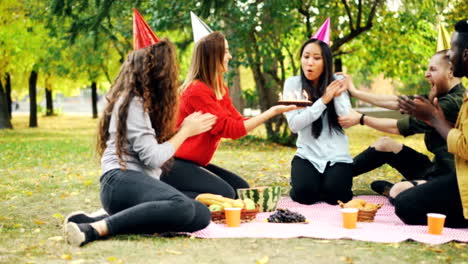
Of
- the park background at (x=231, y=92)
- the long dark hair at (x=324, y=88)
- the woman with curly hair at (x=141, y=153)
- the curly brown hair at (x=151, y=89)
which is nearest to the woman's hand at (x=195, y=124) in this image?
the woman with curly hair at (x=141, y=153)

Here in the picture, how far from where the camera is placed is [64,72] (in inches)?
982

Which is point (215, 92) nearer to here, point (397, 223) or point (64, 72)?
point (397, 223)

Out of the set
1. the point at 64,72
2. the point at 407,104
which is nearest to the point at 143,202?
the point at 407,104

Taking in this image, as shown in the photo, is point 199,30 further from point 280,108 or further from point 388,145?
point 388,145

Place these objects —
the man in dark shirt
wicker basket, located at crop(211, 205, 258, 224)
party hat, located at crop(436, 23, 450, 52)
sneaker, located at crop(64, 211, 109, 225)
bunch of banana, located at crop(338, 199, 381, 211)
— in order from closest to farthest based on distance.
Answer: sneaker, located at crop(64, 211, 109, 225), wicker basket, located at crop(211, 205, 258, 224), bunch of banana, located at crop(338, 199, 381, 211), the man in dark shirt, party hat, located at crop(436, 23, 450, 52)

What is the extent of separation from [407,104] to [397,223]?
45.1 inches

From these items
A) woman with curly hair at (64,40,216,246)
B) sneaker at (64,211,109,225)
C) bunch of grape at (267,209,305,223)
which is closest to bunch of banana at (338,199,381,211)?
bunch of grape at (267,209,305,223)

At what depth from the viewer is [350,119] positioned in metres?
5.59

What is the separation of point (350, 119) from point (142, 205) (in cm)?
253

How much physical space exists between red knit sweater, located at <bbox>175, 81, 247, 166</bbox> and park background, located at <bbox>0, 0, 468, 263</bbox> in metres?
1.01

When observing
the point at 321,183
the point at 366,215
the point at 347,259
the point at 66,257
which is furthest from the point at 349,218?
the point at 66,257

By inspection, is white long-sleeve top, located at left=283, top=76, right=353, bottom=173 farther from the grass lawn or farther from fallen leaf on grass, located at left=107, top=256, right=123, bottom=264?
fallen leaf on grass, located at left=107, top=256, right=123, bottom=264

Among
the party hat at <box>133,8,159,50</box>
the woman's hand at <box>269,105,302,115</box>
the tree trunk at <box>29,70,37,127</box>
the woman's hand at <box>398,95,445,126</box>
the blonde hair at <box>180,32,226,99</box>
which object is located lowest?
the tree trunk at <box>29,70,37,127</box>

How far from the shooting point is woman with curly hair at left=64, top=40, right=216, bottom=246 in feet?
13.1
